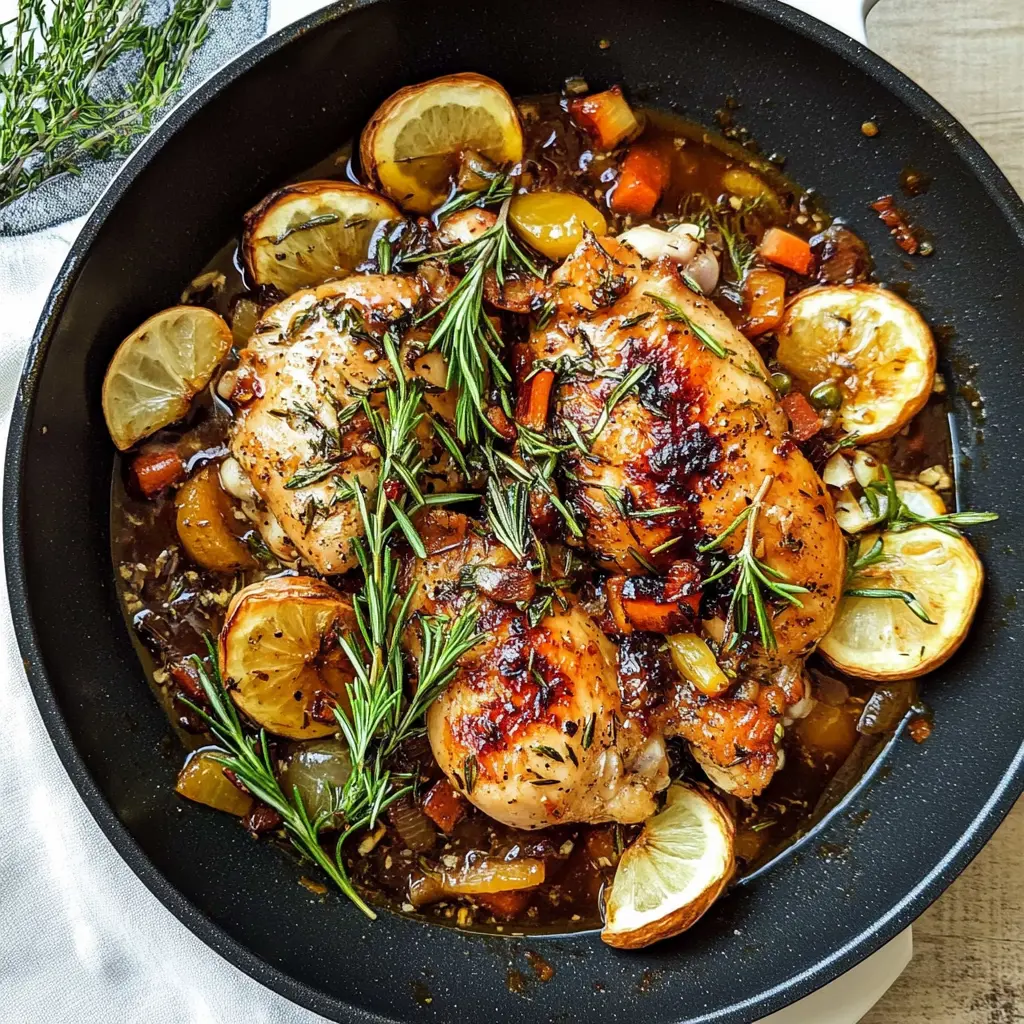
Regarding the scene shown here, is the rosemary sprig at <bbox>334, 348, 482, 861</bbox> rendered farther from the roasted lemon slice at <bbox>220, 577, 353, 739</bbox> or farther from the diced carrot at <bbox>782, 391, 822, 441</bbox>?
the diced carrot at <bbox>782, 391, 822, 441</bbox>

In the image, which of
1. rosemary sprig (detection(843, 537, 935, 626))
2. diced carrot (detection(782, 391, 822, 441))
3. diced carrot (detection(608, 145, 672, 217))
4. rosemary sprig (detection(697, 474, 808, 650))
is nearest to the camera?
rosemary sprig (detection(697, 474, 808, 650))

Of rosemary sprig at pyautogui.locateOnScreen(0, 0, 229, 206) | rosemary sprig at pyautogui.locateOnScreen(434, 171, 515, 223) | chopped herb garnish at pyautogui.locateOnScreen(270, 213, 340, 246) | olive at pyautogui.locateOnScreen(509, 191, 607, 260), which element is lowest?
olive at pyautogui.locateOnScreen(509, 191, 607, 260)

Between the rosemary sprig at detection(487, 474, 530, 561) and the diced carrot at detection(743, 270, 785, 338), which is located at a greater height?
the diced carrot at detection(743, 270, 785, 338)

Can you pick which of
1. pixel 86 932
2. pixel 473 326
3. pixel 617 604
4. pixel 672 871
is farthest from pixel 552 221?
pixel 86 932

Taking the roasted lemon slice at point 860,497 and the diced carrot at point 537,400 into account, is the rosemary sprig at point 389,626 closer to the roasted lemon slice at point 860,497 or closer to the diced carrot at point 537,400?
the diced carrot at point 537,400

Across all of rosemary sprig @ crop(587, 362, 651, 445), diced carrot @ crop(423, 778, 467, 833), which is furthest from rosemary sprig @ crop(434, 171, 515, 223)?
diced carrot @ crop(423, 778, 467, 833)

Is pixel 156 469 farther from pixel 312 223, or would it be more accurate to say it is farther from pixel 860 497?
pixel 860 497
